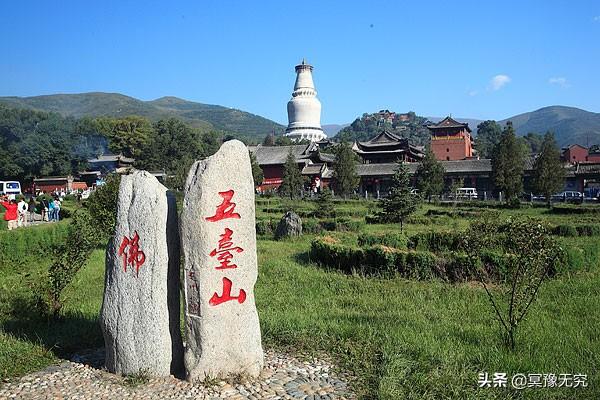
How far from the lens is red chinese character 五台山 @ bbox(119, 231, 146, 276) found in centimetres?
543

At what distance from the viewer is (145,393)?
16.4 feet

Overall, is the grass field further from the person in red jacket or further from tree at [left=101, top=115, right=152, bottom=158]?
tree at [left=101, top=115, right=152, bottom=158]

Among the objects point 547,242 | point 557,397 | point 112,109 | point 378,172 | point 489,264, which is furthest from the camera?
point 112,109

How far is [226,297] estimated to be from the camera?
17.2ft

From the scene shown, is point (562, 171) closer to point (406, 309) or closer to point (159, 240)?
point (406, 309)

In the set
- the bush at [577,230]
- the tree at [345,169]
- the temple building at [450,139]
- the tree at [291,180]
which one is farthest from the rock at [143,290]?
the temple building at [450,139]

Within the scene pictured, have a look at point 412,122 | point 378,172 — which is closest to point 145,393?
point 378,172

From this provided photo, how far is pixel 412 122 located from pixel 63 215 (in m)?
130

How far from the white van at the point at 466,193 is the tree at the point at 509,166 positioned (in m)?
4.26

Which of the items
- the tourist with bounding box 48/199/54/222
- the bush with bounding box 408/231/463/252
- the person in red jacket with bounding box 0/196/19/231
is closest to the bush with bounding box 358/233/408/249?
the bush with bounding box 408/231/463/252

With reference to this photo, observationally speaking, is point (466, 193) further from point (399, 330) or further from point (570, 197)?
point (399, 330)

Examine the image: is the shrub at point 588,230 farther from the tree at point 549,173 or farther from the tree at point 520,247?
the tree at point 520,247

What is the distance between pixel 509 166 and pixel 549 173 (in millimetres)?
2240

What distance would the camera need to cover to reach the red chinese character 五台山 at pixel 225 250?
5.22 meters
